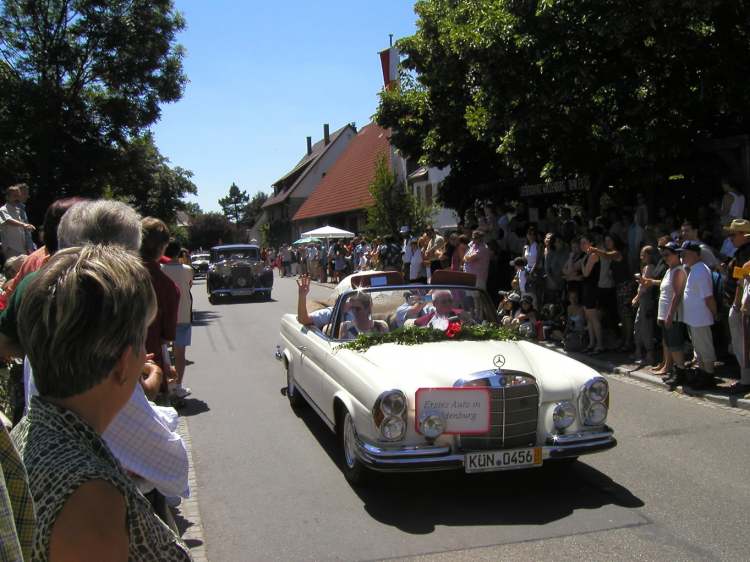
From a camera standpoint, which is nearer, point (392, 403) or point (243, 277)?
point (392, 403)

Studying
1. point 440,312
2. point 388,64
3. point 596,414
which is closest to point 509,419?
point 596,414

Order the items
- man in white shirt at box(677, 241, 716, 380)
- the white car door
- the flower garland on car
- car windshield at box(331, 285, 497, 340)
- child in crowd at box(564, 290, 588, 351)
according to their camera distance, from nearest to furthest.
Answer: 1. the flower garland on car
2. the white car door
3. car windshield at box(331, 285, 497, 340)
4. man in white shirt at box(677, 241, 716, 380)
5. child in crowd at box(564, 290, 588, 351)

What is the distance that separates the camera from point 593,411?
16.8 ft

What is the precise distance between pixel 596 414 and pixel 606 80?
26.5ft

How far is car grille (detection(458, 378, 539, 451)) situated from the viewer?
488 cm

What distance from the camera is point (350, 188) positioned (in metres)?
43.6

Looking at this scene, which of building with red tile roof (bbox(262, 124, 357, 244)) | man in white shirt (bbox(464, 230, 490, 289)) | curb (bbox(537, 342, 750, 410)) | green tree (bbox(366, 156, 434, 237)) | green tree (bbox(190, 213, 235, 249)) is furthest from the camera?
green tree (bbox(190, 213, 235, 249))

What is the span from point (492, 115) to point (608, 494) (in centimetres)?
962

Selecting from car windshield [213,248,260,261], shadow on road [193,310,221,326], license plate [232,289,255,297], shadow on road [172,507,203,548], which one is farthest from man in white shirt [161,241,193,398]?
car windshield [213,248,260,261]

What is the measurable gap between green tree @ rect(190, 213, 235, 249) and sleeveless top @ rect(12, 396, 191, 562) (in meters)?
84.1

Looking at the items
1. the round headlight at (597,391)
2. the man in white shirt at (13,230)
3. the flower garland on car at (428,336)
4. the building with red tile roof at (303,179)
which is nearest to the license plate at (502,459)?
the round headlight at (597,391)

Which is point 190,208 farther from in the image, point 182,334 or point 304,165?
point 182,334

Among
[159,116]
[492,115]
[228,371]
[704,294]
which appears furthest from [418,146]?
[704,294]

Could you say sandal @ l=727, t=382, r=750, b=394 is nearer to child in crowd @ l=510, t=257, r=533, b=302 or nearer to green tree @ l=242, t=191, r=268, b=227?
child in crowd @ l=510, t=257, r=533, b=302
